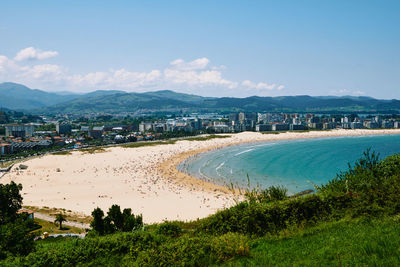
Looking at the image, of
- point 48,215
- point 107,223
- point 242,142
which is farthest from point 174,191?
point 242,142

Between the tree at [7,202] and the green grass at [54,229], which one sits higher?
the tree at [7,202]

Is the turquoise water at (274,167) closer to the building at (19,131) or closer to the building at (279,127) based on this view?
the building at (279,127)

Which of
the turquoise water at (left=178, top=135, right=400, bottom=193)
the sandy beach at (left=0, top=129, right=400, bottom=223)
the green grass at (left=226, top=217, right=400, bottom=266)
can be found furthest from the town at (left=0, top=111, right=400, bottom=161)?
the green grass at (left=226, top=217, right=400, bottom=266)

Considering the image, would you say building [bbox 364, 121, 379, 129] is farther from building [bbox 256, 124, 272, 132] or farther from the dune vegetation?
the dune vegetation

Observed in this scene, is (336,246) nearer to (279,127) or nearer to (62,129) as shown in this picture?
(279,127)

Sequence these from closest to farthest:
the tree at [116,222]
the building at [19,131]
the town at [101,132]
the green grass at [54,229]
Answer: the tree at [116,222], the green grass at [54,229], the town at [101,132], the building at [19,131]

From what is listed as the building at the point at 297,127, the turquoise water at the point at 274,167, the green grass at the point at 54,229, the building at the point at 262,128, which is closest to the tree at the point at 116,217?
the green grass at the point at 54,229

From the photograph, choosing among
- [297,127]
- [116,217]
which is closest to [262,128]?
[297,127]
